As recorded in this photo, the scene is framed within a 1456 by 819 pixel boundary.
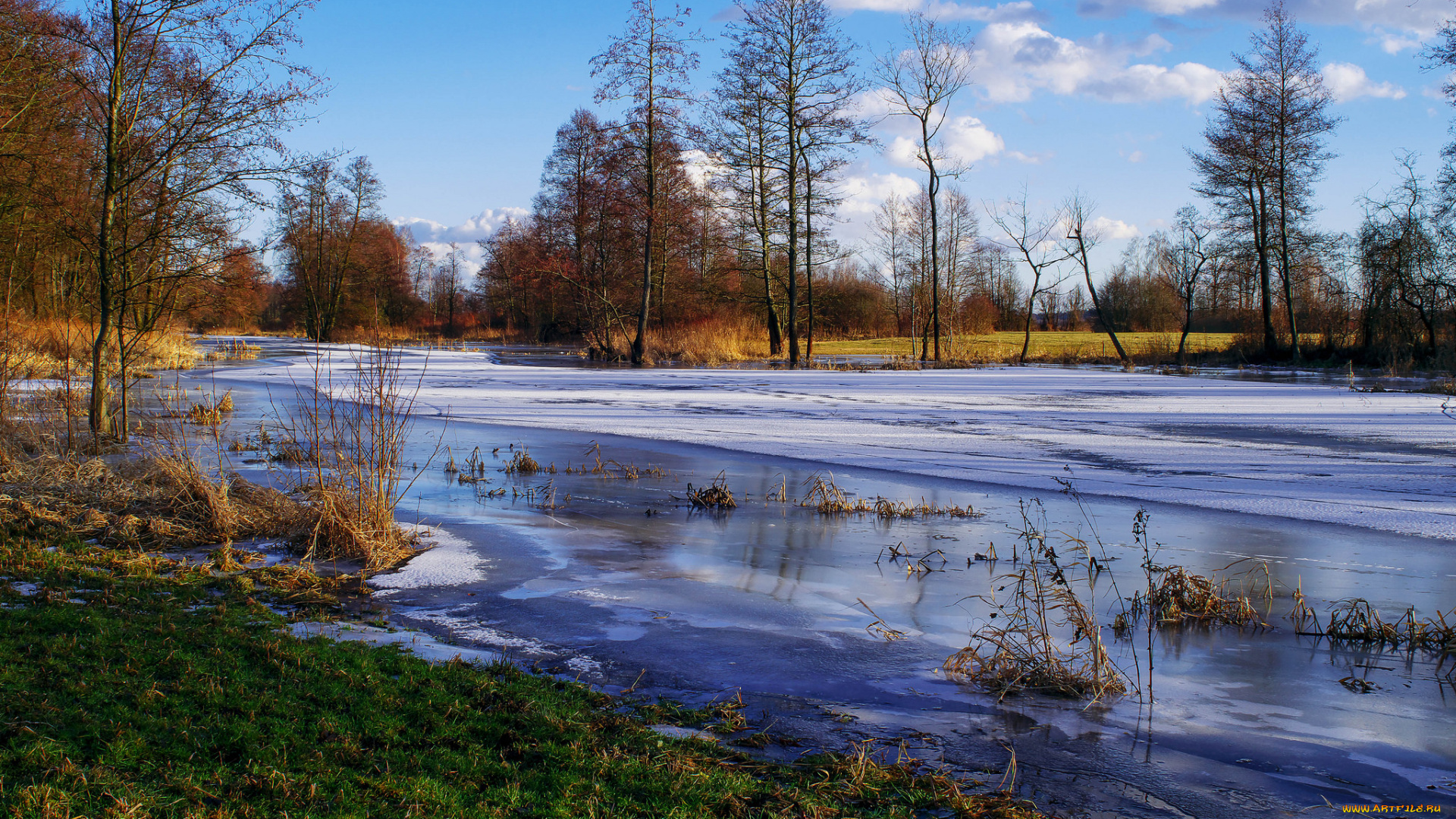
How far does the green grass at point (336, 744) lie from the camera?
2826 millimetres

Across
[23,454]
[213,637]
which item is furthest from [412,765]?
[23,454]

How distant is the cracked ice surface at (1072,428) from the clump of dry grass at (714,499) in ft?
8.45

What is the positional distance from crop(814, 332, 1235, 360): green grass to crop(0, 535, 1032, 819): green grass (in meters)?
29.4

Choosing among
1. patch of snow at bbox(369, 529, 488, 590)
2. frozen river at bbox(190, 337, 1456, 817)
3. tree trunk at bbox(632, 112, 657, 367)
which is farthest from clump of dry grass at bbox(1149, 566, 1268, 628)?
tree trunk at bbox(632, 112, 657, 367)

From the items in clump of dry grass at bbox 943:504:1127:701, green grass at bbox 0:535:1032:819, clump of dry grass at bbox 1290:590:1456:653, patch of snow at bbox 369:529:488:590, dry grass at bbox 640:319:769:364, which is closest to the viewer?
green grass at bbox 0:535:1032:819

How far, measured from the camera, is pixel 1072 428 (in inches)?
536

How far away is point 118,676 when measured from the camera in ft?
12.0

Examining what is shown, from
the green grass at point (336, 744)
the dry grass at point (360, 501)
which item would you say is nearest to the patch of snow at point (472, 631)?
the green grass at point (336, 744)

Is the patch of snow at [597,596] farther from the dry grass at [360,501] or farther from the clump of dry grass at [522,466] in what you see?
the clump of dry grass at [522,466]

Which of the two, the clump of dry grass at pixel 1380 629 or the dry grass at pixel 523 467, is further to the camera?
the dry grass at pixel 523 467

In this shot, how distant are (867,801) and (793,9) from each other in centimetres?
2914

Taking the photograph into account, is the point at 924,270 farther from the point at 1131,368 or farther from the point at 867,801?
the point at 867,801

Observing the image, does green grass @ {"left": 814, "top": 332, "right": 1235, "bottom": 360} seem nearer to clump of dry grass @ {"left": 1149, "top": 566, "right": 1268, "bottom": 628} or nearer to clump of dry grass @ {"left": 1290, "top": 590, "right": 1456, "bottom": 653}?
clump of dry grass @ {"left": 1149, "top": 566, "right": 1268, "bottom": 628}

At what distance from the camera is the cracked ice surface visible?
8.93 metres
